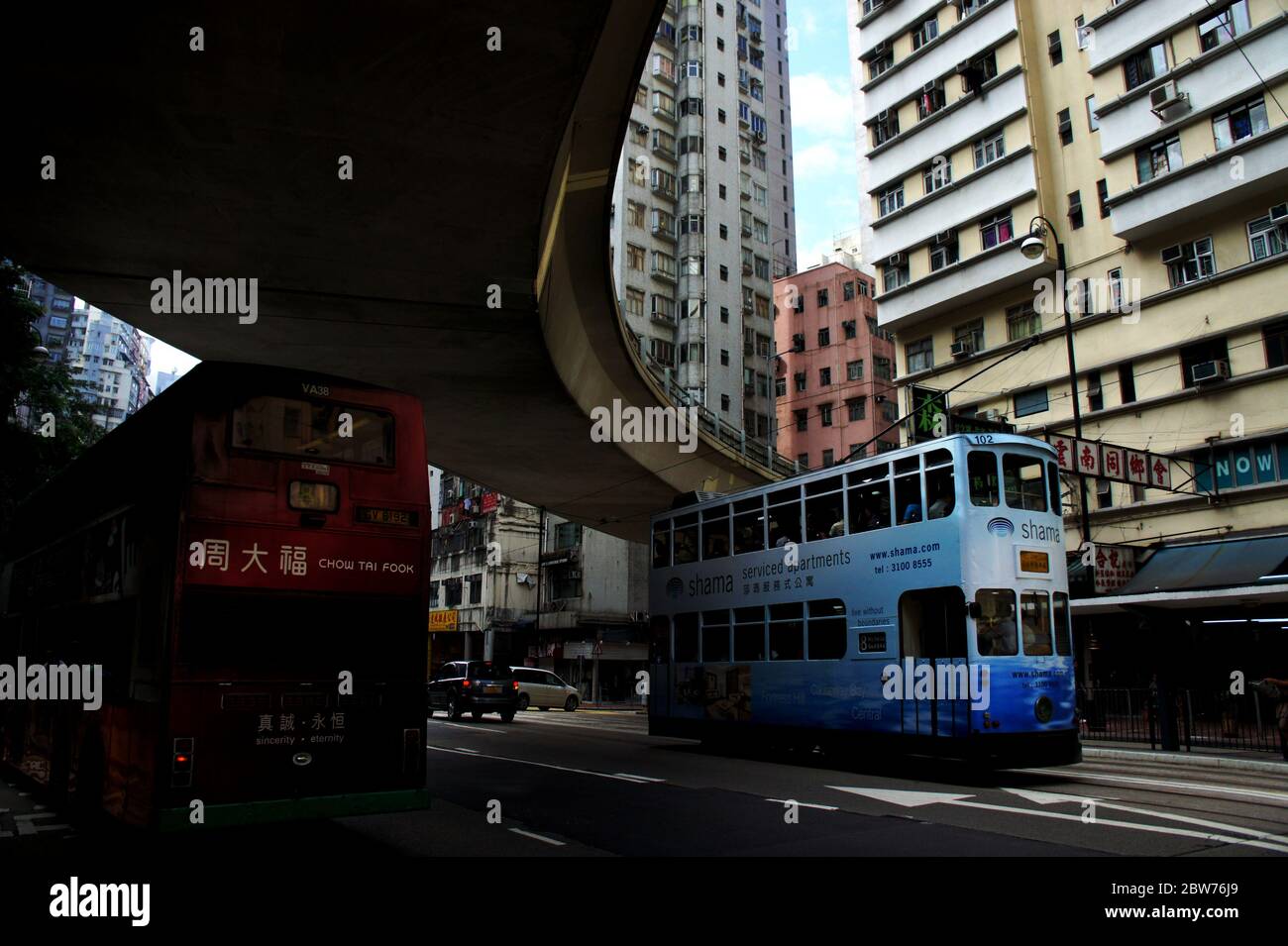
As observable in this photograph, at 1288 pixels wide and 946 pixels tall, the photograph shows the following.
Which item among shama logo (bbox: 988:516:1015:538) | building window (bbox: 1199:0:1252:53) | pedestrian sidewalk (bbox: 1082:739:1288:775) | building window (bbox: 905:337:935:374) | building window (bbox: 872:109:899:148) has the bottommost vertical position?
pedestrian sidewalk (bbox: 1082:739:1288:775)

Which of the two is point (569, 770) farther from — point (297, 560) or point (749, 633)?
point (297, 560)

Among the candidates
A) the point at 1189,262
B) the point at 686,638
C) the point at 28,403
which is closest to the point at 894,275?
the point at 1189,262

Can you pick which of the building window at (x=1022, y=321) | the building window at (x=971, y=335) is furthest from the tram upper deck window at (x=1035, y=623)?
the building window at (x=971, y=335)

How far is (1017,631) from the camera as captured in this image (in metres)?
12.0

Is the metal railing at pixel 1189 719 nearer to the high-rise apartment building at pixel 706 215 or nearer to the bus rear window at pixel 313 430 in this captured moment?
the bus rear window at pixel 313 430

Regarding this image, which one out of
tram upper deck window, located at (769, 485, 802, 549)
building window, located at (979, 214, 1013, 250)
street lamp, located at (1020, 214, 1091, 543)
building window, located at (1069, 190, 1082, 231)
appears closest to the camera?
tram upper deck window, located at (769, 485, 802, 549)

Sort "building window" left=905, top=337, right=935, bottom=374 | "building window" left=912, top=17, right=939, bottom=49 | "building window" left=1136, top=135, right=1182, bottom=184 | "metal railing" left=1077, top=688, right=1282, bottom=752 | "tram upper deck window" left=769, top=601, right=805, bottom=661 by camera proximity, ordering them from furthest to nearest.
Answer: "building window" left=912, top=17, right=939, bottom=49
"building window" left=905, top=337, right=935, bottom=374
"building window" left=1136, top=135, right=1182, bottom=184
"metal railing" left=1077, top=688, right=1282, bottom=752
"tram upper deck window" left=769, top=601, right=805, bottom=661

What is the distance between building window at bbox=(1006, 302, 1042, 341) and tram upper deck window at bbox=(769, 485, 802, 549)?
1802 centimetres

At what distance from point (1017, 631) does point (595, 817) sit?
19.9 ft

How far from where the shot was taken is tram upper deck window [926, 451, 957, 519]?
12.2 metres

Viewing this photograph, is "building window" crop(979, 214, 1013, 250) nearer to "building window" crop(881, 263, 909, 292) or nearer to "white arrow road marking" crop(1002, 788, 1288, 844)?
"building window" crop(881, 263, 909, 292)

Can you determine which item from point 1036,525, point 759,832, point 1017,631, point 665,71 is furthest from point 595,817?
point 665,71

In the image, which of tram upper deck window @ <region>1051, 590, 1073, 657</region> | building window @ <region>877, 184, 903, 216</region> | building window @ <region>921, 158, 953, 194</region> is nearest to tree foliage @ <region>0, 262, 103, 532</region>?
tram upper deck window @ <region>1051, 590, 1073, 657</region>
